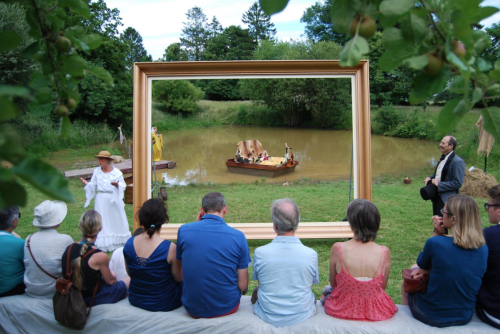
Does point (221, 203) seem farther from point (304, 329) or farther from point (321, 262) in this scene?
point (321, 262)

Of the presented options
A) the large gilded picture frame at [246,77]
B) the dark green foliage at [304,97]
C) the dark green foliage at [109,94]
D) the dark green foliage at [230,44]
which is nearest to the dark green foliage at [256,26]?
the dark green foliage at [230,44]

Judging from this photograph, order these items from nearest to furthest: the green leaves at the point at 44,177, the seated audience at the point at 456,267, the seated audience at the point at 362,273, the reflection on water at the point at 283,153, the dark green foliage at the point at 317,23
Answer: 1. the green leaves at the point at 44,177
2. the seated audience at the point at 456,267
3. the seated audience at the point at 362,273
4. the reflection on water at the point at 283,153
5. the dark green foliage at the point at 317,23

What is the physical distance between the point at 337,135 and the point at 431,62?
15.8 m

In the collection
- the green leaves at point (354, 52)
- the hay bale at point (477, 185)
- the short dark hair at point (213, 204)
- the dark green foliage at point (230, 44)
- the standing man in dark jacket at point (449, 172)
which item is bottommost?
the hay bale at point (477, 185)

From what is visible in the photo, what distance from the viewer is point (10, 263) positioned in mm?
3062

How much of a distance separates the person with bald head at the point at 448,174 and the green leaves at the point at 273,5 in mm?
4457

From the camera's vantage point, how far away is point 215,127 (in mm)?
18766

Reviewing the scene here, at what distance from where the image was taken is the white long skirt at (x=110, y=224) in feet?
19.4

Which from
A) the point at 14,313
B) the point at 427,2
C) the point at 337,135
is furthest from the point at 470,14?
the point at 337,135

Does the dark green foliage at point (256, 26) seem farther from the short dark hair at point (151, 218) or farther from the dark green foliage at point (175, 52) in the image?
the short dark hair at point (151, 218)

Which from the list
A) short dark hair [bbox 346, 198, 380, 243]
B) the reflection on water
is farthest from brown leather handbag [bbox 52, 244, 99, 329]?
the reflection on water

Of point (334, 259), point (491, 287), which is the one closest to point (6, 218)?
point (334, 259)

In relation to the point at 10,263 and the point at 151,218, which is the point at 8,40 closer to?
the point at 151,218

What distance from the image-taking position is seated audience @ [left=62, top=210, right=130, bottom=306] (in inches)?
111
